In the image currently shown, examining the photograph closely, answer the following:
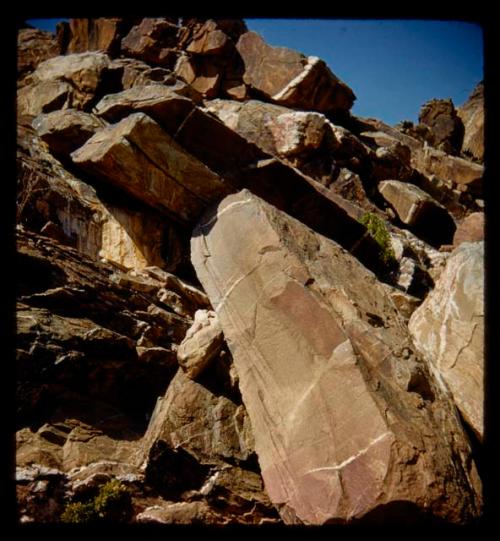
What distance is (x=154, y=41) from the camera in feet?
55.5

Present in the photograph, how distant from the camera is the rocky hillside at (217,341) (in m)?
5.30

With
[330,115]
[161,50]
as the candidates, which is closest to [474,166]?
[330,115]

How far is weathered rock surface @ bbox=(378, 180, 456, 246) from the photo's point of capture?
600 inches

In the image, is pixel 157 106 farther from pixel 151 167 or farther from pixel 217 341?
pixel 217 341

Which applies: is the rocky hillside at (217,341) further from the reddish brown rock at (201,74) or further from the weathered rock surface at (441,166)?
the weathered rock surface at (441,166)

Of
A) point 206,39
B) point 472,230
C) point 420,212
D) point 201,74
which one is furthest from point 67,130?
point 420,212

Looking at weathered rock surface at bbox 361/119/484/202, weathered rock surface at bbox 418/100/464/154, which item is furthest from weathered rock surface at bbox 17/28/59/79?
weathered rock surface at bbox 418/100/464/154

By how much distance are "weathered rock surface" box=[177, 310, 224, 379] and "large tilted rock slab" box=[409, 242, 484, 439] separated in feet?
11.2

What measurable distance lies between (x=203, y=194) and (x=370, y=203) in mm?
7499

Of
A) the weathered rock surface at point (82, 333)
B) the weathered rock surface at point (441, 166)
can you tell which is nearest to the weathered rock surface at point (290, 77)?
the weathered rock surface at point (441, 166)

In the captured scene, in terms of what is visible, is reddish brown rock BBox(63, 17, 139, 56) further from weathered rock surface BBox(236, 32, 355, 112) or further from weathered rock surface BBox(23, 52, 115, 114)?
weathered rock surface BBox(236, 32, 355, 112)

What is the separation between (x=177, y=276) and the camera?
9.96m

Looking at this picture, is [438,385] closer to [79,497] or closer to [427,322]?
[427,322]

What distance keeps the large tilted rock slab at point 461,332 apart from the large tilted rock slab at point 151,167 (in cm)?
497
